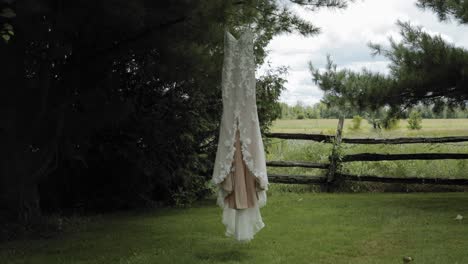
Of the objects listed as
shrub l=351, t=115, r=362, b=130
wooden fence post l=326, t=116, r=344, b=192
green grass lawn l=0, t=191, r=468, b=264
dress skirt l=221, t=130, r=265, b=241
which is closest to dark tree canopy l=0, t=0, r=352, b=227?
green grass lawn l=0, t=191, r=468, b=264

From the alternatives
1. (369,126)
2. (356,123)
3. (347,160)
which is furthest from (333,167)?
(356,123)

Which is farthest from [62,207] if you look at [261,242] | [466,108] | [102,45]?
[466,108]

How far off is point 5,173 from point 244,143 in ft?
11.1

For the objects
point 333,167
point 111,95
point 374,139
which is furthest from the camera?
point 374,139

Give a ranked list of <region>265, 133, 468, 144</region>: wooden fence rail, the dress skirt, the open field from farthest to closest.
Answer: the open field, <region>265, 133, 468, 144</region>: wooden fence rail, the dress skirt

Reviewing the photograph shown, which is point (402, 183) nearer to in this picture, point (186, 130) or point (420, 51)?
point (420, 51)

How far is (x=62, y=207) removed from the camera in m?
9.59

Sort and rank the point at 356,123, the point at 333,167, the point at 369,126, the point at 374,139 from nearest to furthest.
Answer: the point at 333,167 < the point at 374,139 < the point at 369,126 < the point at 356,123

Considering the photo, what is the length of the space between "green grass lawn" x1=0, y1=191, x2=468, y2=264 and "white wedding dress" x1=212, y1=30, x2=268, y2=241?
431mm

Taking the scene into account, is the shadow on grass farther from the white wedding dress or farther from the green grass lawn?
the white wedding dress

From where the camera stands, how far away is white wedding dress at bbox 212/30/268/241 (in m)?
5.69

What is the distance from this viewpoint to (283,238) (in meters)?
6.66

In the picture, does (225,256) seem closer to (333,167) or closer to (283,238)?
(283,238)

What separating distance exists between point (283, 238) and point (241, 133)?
5.34 feet
